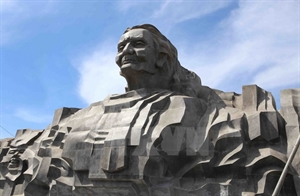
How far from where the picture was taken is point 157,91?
26.2 ft

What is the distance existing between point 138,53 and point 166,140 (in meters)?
2.22

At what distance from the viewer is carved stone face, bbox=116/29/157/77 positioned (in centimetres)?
787

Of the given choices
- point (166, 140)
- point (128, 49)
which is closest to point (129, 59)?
point (128, 49)

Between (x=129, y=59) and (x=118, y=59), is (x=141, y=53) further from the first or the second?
(x=118, y=59)

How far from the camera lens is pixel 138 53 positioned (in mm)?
7852

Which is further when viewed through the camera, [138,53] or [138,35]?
[138,35]

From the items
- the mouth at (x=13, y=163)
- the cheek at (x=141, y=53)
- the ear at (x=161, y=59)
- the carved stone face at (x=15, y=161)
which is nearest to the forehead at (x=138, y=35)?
the cheek at (x=141, y=53)

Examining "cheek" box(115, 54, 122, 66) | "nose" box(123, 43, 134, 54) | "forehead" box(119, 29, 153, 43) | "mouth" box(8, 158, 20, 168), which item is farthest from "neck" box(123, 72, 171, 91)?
"mouth" box(8, 158, 20, 168)

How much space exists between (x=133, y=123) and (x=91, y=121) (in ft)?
3.80

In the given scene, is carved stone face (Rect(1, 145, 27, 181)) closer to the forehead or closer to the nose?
the nose

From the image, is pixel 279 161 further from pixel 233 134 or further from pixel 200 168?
pixel 200 168

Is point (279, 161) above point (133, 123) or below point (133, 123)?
below

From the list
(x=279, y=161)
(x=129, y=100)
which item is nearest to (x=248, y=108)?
(x=279, y=161)

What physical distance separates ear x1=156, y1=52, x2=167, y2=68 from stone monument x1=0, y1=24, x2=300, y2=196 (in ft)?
0.08
